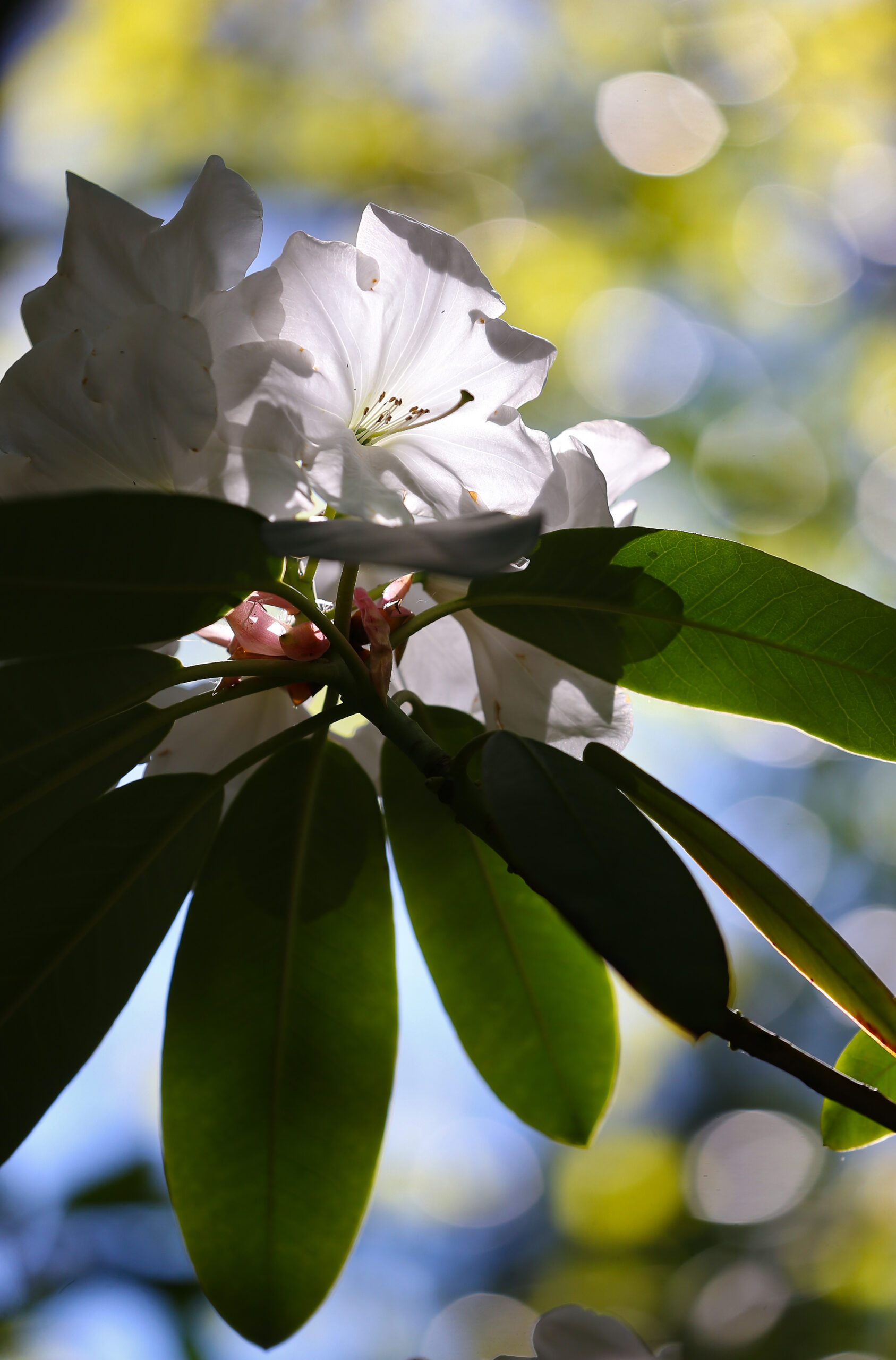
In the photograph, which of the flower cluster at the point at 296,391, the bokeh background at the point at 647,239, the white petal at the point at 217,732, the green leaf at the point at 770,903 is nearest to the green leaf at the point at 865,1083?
the green leaf at the point at 770,903

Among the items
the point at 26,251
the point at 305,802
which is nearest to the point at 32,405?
the point at 305,802

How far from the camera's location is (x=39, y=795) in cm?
70

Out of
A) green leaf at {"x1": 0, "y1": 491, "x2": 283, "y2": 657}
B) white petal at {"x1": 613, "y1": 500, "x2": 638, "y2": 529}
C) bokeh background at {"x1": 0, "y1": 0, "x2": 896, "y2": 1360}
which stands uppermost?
bokeh background at {"x1": 0, "y1": 0, "x2": 896, "y2": 1360}

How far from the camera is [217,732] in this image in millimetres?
850

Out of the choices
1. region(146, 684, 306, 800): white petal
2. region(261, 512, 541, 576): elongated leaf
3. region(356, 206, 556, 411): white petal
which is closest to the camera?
region(261, 512, 541, 576): elongated leaf

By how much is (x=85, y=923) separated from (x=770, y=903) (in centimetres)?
49

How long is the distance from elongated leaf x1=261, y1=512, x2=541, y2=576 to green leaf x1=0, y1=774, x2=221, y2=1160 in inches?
12.3

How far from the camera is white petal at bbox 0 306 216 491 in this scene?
2.00ft

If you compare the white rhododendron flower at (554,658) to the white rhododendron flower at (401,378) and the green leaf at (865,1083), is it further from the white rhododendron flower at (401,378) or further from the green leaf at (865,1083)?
the green leaf at (865,1083)

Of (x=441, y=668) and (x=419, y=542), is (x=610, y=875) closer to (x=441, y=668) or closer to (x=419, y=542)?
(x=419, y=542)

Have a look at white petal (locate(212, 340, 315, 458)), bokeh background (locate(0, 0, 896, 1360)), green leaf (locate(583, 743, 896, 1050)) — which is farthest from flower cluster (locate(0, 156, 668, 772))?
bokeh background (locate(0, 0, 896, 1360))

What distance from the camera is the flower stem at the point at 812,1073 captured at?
0.51 metres

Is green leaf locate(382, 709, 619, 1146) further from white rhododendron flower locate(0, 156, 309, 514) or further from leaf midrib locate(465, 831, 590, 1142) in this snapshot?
white rhododendron flower locate(0, 156, 309, 514)

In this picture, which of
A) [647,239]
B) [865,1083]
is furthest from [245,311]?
[647,239]
